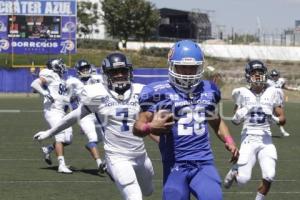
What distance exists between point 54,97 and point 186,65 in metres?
6.54

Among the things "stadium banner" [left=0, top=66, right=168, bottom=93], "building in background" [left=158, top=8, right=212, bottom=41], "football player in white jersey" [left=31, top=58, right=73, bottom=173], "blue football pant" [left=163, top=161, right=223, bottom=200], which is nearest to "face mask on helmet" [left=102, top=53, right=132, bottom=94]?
"blue football pant" [left=163, top=161, right=223, bottom=200]

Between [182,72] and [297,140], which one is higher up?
[182,72]

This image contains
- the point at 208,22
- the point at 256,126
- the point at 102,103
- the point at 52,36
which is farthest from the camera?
the point at 208,22

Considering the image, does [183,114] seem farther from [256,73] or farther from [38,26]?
[38,26]

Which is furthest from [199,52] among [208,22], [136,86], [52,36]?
[208,22]

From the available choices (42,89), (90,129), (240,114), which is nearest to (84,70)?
(90,129)

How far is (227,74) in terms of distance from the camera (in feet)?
161

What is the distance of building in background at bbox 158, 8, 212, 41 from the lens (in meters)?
77.3

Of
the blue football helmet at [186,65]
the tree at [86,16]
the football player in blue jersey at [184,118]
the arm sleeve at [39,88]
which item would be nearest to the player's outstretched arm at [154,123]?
the football player in blue jersey at [184,118]

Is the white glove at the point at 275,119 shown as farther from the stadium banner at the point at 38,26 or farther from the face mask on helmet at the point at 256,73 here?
the stadium banner at the point at 38,26

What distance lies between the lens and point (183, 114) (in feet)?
18.1

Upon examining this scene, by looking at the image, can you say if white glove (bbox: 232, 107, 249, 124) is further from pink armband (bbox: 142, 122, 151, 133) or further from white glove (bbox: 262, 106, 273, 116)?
pink armband (bbox: 142, 122, 151, 133)

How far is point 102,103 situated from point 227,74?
42801mm

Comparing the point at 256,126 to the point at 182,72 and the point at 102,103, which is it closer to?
the point at 102,103
